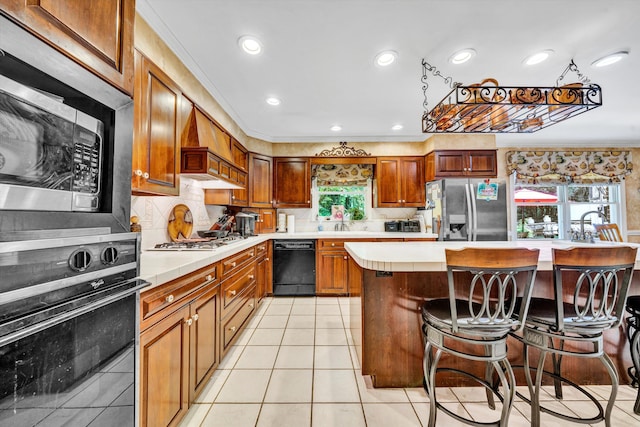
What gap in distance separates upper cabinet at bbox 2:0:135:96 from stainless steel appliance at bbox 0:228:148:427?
0.49 metres

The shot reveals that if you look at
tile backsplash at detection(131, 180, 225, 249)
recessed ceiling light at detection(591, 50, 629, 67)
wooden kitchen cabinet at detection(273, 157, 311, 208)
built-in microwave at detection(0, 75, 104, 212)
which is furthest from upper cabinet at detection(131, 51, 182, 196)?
recessed ceiling light at detection(591, 50, 629, 67)

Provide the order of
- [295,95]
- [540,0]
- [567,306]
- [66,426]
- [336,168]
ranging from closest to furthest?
[66,426] < [567,306] < [540,0] < [295,95] < [336,168]

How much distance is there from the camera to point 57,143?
2.18 feet

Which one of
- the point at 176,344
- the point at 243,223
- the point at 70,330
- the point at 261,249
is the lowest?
the point at 176,344

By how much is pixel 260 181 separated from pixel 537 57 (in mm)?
3443

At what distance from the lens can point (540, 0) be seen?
1.56 meters

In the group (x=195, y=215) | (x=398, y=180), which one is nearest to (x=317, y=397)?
(x=195, y=215)

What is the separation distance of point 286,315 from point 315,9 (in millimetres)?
2952

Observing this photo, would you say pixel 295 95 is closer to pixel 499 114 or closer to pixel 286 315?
pixel 499 114

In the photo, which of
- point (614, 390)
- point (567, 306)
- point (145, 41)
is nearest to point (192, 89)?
point (145, 41)

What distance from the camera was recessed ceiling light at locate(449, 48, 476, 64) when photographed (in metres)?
2.05

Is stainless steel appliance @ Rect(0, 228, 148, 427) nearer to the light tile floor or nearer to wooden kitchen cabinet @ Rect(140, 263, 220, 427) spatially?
wooden kitchen cabinet @ Rect(140, 263, 220, 427)

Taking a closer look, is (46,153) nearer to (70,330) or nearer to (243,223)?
(70,330)

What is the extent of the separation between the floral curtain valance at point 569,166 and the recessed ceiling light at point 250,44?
15.0ft
